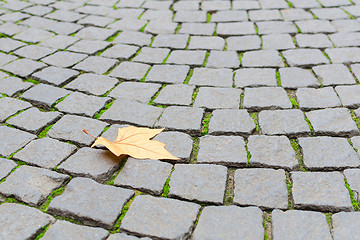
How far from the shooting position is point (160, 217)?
1.71 metres

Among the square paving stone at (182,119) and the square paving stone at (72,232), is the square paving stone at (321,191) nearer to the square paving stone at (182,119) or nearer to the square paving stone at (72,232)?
the square paving stone at (182,119)

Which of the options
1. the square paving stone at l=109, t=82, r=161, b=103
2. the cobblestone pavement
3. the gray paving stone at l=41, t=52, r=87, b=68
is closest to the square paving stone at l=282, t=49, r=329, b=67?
the cobblestone pavement

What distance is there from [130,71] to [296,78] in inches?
50.0

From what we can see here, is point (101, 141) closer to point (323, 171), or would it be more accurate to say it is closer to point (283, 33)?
point (323, 171)

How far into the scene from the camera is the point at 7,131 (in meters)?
2.31

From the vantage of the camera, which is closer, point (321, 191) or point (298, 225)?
point (298, 225)

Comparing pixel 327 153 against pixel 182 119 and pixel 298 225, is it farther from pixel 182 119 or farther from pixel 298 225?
pixel 182 119

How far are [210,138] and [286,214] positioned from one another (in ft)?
2.25

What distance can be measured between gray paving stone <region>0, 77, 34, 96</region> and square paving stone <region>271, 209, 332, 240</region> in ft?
6.48

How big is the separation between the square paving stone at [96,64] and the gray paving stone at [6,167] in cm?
→ 116

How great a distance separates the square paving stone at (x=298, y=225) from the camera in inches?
63.5

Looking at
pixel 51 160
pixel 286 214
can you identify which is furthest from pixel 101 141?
pixel 286 214

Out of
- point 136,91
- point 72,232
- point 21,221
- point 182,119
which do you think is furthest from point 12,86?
point 72,232

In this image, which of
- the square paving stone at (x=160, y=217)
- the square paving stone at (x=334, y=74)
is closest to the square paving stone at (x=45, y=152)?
the square paving stone at (x=160, y=217)
